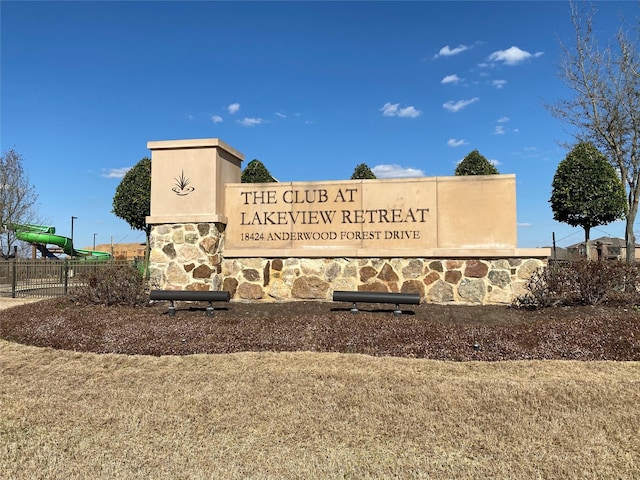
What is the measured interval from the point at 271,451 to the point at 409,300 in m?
4.36

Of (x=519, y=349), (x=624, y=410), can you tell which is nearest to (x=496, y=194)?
(x=519, y=349)

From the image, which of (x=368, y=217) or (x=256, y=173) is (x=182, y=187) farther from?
(x=256, y=173)

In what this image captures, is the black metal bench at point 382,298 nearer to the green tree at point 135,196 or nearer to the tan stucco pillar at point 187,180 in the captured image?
the tan stucco pillar at point 187,180

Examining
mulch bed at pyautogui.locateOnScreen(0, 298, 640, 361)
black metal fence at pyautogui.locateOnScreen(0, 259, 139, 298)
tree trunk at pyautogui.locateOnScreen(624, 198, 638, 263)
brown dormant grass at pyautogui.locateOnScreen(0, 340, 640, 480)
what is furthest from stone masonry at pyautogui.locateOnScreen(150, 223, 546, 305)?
black metal fence at pyautogui.locateOnScreen(0, 259, 139, 298)

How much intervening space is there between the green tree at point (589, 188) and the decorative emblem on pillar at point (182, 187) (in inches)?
478

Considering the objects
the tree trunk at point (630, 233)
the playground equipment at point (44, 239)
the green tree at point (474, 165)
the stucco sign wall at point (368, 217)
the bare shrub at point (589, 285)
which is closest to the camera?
the bare shrub at point (589, 285)

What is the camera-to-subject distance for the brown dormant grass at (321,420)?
2885mm

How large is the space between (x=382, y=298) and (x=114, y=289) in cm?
500

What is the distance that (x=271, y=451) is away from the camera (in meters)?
3.08

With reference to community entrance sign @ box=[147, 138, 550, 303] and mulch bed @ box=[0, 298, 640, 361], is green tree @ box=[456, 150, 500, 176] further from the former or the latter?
mulch bed @ box=[0, 298, 640, 361]

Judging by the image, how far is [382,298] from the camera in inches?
281

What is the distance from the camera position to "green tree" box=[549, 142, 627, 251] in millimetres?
14219

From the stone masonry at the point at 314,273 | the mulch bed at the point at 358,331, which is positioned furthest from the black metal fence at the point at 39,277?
the mulch bed at the point at 358,331

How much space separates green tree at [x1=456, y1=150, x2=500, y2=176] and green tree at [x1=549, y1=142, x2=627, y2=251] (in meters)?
2.67
